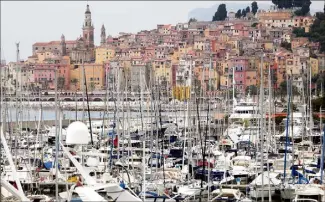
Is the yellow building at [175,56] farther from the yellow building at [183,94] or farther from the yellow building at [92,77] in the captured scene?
the yellow building at [183,94]

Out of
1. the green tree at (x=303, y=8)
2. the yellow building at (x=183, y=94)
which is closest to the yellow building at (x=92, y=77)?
the green tree at (x=303, y=8)

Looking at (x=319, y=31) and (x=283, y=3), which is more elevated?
(x=283, y=3)

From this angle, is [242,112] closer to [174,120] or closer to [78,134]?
[174,120]

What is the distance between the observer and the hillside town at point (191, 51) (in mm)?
65625

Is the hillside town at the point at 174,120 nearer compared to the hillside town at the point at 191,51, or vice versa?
the hillside town at the point at 174,120

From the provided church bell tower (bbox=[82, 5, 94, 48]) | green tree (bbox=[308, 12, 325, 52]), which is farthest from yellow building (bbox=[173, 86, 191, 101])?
church bell tower (bbox=[82, 5, 94, 48])

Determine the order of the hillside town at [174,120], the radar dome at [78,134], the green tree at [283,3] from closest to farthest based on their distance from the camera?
the radar dome at [78,134] → the hillside town at [174,120] → the green tree at [283,3]

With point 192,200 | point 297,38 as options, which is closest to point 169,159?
point 192,200

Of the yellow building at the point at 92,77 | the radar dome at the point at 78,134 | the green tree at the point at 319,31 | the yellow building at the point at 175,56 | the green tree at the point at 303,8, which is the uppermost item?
the green tree at the point at 303,8

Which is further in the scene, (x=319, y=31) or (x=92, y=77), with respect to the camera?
(x=319, y=31)

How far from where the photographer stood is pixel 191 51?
73.0 metres

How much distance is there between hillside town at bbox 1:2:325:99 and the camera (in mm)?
65625

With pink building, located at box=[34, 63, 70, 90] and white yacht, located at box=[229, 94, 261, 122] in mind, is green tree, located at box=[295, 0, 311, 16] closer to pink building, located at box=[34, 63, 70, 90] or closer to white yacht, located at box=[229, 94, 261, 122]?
pink building, located at box=[34, 63, 70, 90]

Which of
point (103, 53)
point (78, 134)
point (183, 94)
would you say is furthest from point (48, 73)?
point (78, 134)
